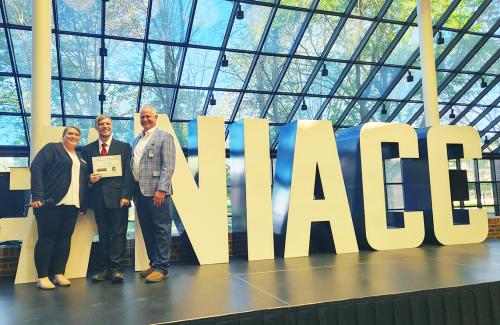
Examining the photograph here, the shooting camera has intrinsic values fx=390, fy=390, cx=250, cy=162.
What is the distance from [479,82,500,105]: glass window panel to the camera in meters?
9.78

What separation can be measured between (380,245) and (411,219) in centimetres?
49

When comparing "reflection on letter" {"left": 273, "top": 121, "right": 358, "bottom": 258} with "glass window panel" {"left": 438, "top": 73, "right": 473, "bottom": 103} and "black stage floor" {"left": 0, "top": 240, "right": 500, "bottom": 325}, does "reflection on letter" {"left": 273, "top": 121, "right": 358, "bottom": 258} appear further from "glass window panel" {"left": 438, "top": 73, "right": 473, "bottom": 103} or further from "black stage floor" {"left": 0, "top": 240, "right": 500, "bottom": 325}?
"glass window panel" {"left": 438, "top": 73, "right": 473, "bottom": 103}

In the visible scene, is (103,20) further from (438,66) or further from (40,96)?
(438,66)

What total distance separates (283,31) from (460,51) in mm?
4158

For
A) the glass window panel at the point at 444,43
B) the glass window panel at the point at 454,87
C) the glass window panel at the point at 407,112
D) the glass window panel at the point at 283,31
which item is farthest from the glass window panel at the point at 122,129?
the glass window panel at the point at 454,87

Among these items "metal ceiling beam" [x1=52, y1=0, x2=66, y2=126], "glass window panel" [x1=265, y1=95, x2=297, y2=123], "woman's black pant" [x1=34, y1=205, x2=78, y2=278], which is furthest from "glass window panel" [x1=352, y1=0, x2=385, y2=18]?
"woman's black pant" [x1=34, y1=205, x2=78, y2=278]

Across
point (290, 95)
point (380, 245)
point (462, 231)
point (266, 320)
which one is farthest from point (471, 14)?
point (266, 320)

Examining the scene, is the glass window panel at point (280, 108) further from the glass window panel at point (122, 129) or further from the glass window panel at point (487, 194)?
the glass window panel at point (487, 194)

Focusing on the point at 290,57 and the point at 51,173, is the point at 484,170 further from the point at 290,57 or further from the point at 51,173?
the point at 51,173

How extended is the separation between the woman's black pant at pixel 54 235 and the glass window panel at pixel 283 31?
17.5 ft

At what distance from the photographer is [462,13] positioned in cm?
780

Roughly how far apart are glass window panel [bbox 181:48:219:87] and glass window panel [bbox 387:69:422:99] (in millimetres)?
4363

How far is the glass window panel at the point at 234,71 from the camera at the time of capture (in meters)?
7.43

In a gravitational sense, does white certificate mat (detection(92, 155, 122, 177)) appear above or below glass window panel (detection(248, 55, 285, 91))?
below
